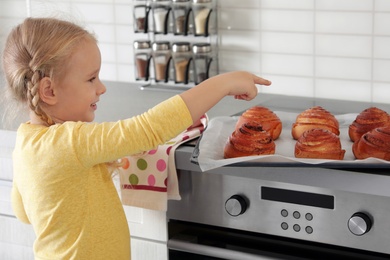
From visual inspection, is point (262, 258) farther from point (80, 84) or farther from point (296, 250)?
point (80, 84)

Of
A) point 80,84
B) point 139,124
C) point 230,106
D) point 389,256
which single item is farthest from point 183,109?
point 230,106

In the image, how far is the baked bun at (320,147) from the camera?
5.46ft

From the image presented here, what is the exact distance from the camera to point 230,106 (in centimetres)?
226

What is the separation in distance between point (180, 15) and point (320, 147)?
37.3 inches

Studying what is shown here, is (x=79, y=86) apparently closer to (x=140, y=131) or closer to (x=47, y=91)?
(x=47, y=91)

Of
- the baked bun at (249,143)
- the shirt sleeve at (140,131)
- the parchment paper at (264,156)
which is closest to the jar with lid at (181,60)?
the parchment paper at (264,156)

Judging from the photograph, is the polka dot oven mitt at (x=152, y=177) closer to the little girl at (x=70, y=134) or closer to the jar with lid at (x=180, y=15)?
the little girl at (x=70, y=134)

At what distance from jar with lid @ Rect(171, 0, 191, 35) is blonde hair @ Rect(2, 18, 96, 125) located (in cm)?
83

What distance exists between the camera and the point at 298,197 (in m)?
1.74

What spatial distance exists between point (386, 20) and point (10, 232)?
122 cm

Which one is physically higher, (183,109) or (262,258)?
(183,109)

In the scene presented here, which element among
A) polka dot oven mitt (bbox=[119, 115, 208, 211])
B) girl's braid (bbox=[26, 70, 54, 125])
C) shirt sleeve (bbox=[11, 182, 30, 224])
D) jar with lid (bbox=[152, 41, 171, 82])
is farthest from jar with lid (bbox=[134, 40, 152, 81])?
girl's braid (bbox=[26, 70, 54, 125])

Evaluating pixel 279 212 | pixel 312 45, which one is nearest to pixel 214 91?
pixel 279 212

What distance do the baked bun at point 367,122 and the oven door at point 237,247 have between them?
0.26 meters
